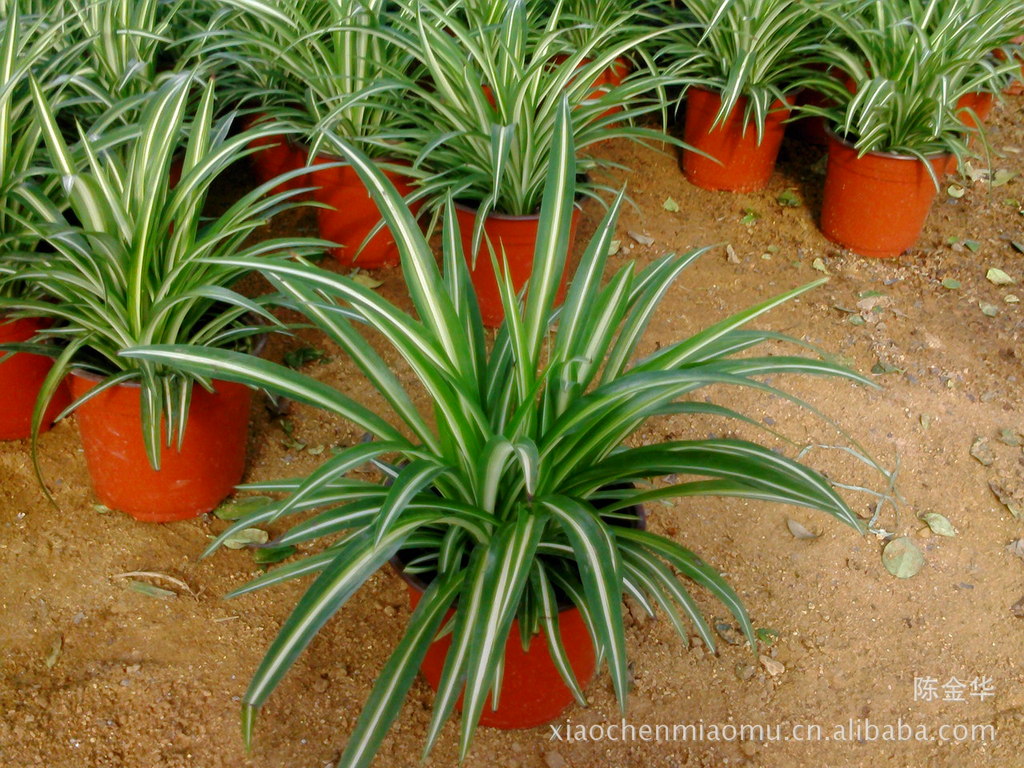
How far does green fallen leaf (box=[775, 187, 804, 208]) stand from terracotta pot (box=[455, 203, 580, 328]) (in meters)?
0.95

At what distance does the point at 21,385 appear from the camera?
7.11 feet

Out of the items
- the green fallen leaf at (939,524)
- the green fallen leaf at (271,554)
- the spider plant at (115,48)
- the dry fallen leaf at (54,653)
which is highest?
the spider plant at (115,48)

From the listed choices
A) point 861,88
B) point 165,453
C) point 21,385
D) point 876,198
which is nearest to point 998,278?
point 876,198

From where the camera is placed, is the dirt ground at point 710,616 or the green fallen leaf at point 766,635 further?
the green fallen leaf at point 766,635

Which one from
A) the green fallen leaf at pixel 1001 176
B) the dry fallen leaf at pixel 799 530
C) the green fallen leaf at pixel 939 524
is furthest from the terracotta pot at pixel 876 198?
the dry fallen leaf at pixel 799 530

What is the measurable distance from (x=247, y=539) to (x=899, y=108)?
2.13 meters

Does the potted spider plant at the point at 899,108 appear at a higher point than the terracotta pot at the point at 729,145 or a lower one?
higher

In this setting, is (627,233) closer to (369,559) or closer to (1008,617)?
(1008,617)

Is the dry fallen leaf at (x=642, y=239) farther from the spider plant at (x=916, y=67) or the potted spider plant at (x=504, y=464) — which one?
the potted spider plant at (x=504, y=464)

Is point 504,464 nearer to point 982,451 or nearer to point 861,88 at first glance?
point 982,451

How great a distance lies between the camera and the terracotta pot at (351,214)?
2660 mm

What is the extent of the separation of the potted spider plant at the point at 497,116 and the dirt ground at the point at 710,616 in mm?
506

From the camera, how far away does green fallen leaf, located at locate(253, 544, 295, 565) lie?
193 cm

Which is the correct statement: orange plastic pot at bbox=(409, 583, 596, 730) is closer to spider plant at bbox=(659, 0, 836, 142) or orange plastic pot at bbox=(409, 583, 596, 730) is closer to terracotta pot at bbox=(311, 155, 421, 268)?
terracotta pot at bbox=(311, 155, 421, 268)
